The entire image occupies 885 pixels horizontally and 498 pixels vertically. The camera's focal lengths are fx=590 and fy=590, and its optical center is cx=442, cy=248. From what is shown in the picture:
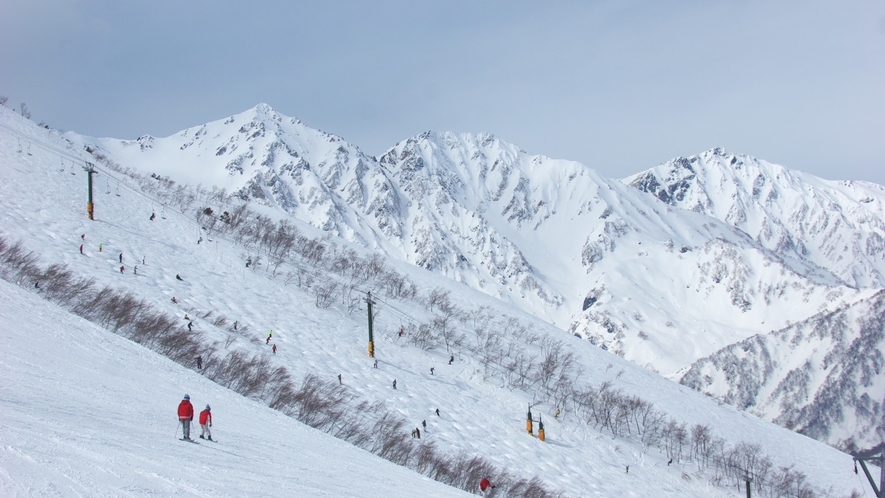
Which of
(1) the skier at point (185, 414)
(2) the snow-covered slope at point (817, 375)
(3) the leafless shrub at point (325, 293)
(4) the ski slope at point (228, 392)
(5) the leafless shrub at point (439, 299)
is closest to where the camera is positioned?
(4) the ski slope at point (228, 392)

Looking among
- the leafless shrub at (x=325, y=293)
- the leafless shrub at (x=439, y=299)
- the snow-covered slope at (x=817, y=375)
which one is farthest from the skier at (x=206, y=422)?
the snow-covered slope at (x=817, y=375)

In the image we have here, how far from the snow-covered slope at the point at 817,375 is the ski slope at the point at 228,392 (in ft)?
407

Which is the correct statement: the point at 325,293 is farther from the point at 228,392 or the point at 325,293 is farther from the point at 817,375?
the point at 817,375

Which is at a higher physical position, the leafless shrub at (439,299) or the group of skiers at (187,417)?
the leafless shrub at (439,299)

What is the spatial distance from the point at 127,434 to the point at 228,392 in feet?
31.4

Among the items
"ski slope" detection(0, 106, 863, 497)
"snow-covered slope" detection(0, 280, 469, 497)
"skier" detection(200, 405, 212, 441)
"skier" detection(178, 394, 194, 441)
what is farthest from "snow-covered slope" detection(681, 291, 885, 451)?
"skier" detection(178, 394, 194, 441)

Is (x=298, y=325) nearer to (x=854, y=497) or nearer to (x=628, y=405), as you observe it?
(x=628, y=405)

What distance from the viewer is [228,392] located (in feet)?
67.2

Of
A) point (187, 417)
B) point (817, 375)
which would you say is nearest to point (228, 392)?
point (187, 417)

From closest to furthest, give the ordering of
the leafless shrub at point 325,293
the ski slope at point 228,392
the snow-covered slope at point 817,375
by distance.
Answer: the ski slope at point 228,392 → the leafless shrub at point 325,293 → the snow-covered slope at point 817,375

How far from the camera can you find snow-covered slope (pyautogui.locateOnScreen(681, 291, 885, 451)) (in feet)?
514

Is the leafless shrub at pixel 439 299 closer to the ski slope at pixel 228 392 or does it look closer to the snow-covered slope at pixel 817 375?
the ski slope at pixel 228 392

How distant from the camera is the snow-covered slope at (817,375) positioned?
514ft

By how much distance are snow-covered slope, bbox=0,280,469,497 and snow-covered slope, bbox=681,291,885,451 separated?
569 feet
